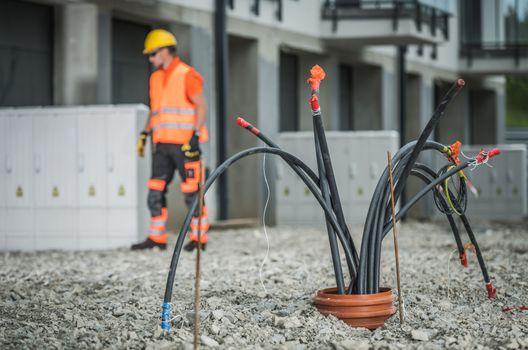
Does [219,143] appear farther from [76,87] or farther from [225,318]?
[225,318]

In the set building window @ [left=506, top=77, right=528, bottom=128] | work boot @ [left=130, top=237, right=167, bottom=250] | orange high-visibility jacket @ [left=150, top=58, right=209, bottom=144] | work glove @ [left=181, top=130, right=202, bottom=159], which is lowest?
work boot @ [left=130, top=237, right=167, bottom=250]

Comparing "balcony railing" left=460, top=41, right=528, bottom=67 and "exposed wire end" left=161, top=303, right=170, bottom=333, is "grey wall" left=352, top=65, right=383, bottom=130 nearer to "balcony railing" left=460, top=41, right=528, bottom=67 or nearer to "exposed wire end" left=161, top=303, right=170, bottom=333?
"balcony railing" left=460, top=41, right=528, bottom=67

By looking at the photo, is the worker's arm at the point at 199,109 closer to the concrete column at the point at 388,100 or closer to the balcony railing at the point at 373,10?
the balcony railing at the point at 373,10

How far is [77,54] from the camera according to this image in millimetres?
14156

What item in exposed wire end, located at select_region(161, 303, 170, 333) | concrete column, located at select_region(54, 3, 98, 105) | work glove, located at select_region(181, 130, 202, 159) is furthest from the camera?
concrete column, located at select_region(54, 3, 98, 105)

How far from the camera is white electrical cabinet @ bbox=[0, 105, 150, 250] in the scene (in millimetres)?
12391

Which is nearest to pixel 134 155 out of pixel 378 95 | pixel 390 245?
pixel 390 245

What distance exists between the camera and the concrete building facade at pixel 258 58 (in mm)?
14219

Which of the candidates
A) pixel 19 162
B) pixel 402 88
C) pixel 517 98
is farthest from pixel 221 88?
pixel 517 98

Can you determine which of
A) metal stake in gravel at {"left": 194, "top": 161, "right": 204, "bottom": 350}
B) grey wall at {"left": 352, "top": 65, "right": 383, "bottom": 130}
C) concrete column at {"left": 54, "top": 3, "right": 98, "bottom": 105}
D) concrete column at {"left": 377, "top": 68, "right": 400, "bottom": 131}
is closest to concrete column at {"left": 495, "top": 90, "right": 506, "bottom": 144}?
concrete column at {"left": 377, "top": 68, "right": 400, "bottom": 131}

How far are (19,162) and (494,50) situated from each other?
1766 centimetres

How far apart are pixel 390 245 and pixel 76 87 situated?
15.2 feet

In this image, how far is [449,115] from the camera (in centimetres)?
2986

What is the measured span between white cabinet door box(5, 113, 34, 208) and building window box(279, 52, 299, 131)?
→ 8758 millimetres
